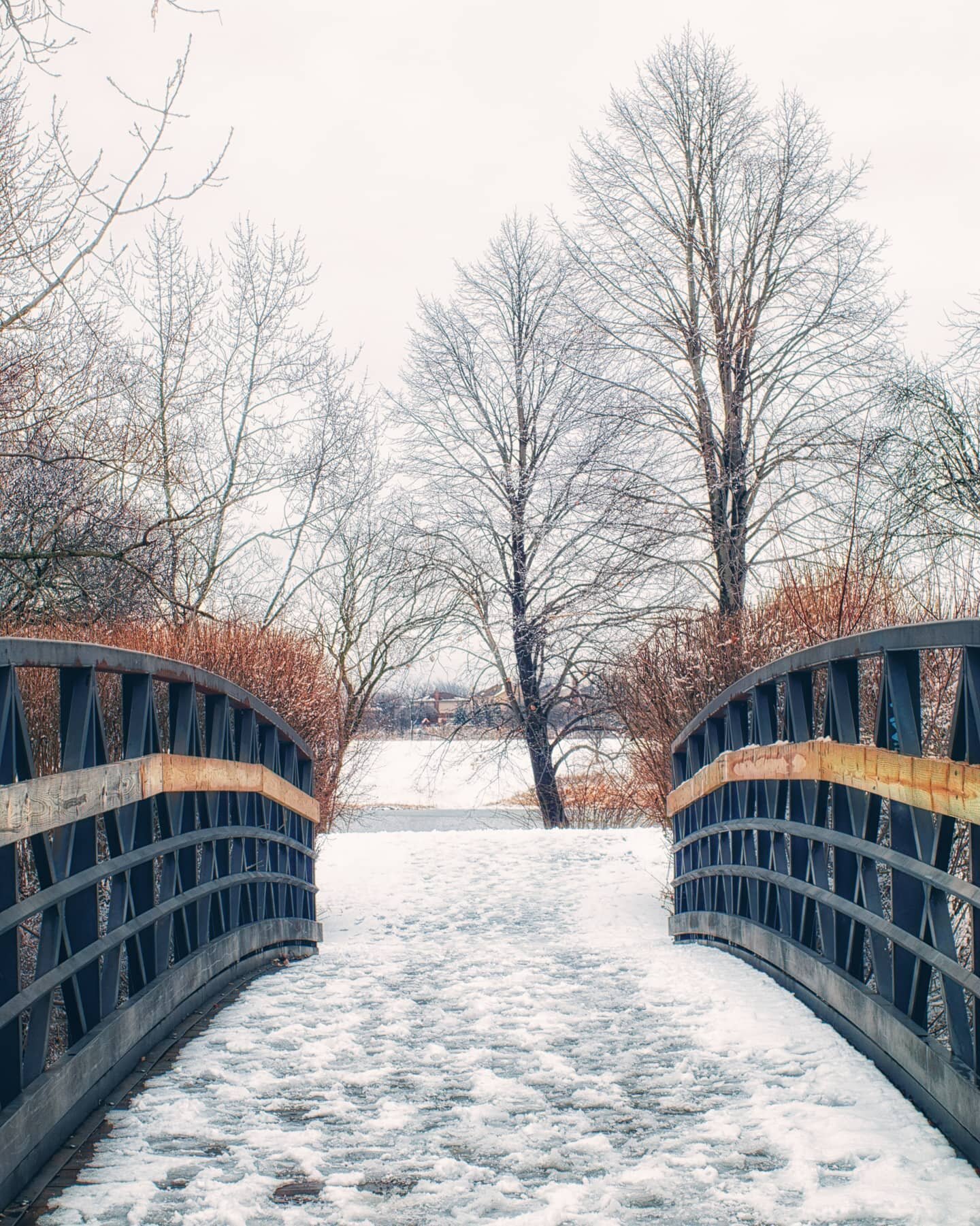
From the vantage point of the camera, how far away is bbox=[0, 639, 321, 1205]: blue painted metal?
2.96 meters

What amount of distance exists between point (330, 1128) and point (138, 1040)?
96 centimetres

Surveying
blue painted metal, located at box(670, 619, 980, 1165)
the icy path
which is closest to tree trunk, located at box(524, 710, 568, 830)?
blue painted metal, located at box(670, 619, 980, 1165)

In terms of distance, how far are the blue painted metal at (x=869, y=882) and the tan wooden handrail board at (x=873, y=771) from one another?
6 cm

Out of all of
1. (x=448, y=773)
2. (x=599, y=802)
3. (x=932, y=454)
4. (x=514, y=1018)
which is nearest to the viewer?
(x=514, y=1018)

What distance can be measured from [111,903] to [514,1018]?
185 cm

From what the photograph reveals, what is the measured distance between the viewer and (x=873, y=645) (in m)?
3.70

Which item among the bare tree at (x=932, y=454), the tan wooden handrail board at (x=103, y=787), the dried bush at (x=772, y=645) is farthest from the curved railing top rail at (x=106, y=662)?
the bare tree at (x=932, y=454)

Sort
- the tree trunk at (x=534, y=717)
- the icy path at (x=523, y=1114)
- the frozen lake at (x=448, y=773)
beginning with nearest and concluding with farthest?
the icy path at (x=523, y=1114)
the tree trunk at (x=534, y=717)
the frozen lake at (x=448, y=773)

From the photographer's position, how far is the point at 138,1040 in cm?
398

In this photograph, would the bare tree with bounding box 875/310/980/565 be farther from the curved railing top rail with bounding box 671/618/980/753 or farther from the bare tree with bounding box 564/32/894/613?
the curved railing top rail with bounding box 671/618/980/753

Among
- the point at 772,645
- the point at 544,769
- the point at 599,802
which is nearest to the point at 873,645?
the point at 772,645

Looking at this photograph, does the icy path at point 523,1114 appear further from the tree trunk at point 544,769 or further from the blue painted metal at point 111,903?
the tree trunk at point 544,769

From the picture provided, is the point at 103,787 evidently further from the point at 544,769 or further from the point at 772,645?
the point at 544,769

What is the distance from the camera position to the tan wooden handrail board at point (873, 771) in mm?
3018
